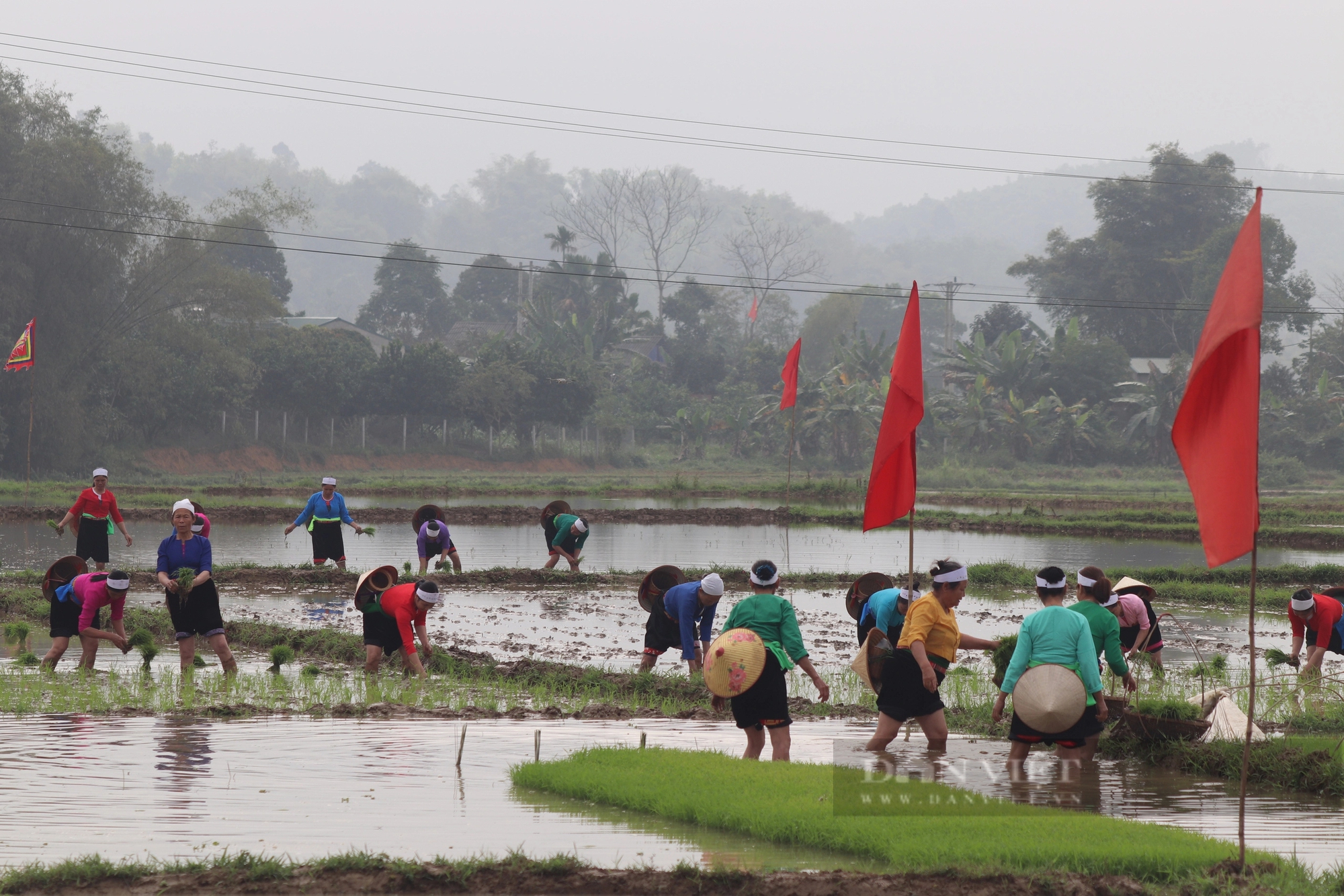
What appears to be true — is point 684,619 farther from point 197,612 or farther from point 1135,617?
point 197,612

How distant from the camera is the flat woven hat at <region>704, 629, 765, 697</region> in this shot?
320 inches

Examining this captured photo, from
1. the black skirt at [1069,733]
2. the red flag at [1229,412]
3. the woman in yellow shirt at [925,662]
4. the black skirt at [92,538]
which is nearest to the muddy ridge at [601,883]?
the red flag at [1229,412]

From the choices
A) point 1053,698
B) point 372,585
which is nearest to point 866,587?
point 1053,698

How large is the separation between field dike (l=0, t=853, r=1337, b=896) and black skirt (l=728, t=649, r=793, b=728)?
246 cm

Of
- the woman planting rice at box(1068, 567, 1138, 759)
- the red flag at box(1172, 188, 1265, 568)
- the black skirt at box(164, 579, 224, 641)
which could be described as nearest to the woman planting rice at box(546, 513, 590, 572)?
the black skirt at box(164, 579, 224, 641)

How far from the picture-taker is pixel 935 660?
849cm

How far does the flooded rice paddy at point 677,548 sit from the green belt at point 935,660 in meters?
13.1

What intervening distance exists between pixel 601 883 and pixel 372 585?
6.20m

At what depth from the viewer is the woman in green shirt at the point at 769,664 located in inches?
324

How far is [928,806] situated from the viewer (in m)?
6.99

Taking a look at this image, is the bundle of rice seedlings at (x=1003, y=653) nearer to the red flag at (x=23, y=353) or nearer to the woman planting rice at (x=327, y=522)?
the woman planting rice at (x=327, y=522)

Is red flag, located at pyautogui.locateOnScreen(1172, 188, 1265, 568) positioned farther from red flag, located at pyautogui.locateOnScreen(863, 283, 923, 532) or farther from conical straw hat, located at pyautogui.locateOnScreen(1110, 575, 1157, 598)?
conical straw hat, located at pyautogui.locateOnScreen(1110, 575, 1157, 598)

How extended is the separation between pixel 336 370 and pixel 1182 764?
50.8 meters

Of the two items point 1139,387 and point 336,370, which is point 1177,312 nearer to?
point 1139,387
